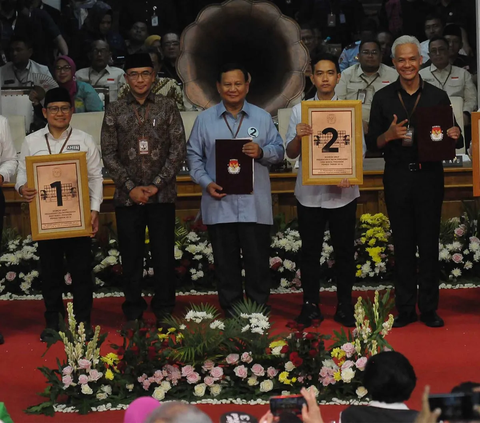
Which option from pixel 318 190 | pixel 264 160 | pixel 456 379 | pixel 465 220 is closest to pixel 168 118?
pixel 264 160

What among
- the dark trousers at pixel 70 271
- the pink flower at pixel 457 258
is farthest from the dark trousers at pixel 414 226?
the dark trousers at pixel 70 271

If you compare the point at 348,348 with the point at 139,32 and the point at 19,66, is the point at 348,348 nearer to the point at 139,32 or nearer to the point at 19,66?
the point at 19,66

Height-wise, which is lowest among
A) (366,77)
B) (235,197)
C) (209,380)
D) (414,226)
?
(209,380)

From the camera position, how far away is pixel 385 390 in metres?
3.03

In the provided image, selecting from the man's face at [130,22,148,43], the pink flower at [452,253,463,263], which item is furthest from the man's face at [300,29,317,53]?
the pink flower at [452,253,463,263]

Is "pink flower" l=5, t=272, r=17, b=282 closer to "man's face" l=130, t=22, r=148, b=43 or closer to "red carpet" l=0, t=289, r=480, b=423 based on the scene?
"red carpet" l=0, t=289, r=480, b=423

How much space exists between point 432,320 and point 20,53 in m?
5.43

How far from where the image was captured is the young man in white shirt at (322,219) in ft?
18.7

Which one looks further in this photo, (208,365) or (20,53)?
(20,53)

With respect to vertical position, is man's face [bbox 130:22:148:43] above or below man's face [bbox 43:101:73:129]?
above

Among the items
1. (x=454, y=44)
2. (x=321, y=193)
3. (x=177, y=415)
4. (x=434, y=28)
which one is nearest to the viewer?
(x=177, y=415)

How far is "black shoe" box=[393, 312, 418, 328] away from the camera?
19.1 ft

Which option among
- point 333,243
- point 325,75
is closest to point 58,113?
point 325,75

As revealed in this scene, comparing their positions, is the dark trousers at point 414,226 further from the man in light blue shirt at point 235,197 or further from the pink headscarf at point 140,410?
the pink headscarf at point 140,410
